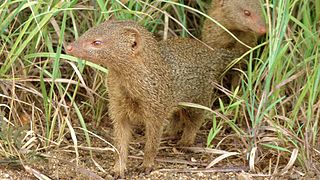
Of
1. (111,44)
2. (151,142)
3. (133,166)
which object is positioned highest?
(111,44)

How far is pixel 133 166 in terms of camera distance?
2961mm

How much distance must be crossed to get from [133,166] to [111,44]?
0.60 metres

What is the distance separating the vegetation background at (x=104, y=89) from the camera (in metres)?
2.80

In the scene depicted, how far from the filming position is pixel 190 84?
306 cm

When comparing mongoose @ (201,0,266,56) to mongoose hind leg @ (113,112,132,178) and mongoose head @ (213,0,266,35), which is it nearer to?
mongoose head @ (213,0,266,35)

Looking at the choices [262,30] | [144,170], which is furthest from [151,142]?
[262,30]

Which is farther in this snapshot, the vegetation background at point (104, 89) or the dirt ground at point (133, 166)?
the vegetation background at point (104, 89)

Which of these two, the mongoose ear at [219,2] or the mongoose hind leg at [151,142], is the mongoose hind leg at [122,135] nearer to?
the mongoose hind leg at [151,142]

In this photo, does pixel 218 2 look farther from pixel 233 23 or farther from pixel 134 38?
pixel 134 38

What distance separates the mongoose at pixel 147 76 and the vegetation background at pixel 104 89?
0.40ft

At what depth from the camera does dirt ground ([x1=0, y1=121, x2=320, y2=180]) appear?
2.66 metres

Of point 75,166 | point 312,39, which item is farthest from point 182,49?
point 75,166

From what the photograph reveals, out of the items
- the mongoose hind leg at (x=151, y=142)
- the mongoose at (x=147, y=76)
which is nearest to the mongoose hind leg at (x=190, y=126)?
the mongoose at (x=147, y=76)

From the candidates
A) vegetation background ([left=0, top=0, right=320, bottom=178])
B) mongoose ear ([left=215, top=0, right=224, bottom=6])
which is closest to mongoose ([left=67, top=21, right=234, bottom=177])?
vegetation background ([left=0, top=0, right=320, bottom=178])
